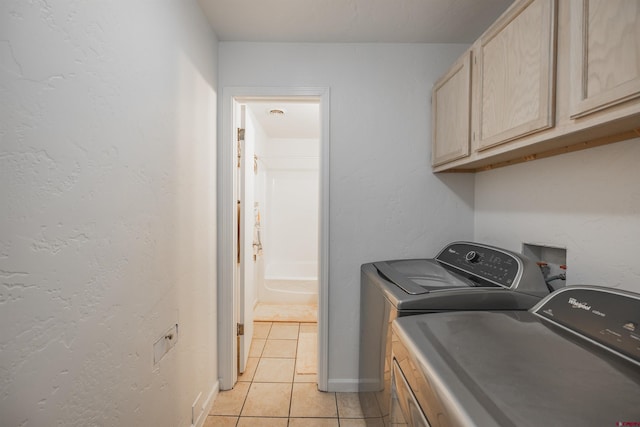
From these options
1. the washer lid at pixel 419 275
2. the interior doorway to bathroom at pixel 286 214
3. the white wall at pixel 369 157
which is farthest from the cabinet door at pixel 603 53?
the interior doorway to bathroom at pixel 286 214

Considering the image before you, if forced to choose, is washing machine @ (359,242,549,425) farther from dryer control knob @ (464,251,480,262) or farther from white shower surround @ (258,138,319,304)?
white shower surround @ (258,138,319,304)

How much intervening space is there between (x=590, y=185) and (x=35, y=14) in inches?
72.5

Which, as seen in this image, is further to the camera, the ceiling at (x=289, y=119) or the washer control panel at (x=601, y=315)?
the ceiling at (x=289, y=119)

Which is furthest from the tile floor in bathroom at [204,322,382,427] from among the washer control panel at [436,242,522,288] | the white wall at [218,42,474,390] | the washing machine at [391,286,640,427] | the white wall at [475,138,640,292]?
the white wall at [475,138,640,292]

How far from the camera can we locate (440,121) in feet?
5.88

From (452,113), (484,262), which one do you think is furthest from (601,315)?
(452,113)

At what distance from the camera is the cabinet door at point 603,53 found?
736mm

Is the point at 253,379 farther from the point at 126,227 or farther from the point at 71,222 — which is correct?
the point at 71,222

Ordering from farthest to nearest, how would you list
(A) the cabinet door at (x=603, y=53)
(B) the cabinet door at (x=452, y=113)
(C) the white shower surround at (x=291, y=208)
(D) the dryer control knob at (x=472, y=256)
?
(C) the white shower surround at (x=291, y=208)
(D) the dryer control knob at (x=472, y=256)
(B) the cabinet door at (x=452, y=113)
(A) the cabinet door at (x=603, y=53)

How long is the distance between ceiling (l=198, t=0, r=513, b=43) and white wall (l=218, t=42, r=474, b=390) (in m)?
0.07

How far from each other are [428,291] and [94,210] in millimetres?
1268

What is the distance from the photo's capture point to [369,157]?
1973 millimetres

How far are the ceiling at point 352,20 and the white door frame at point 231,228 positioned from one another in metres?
0.33

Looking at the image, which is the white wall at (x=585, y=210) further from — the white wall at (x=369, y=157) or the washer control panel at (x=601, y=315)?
the white wall at (x=369, y=157)
